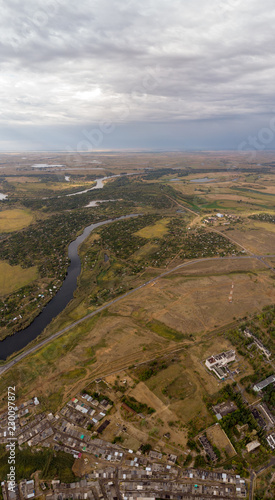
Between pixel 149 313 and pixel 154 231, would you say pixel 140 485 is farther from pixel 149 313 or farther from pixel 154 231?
pixel 154 231

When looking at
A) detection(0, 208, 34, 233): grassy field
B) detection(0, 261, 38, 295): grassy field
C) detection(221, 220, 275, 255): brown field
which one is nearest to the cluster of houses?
detection(0, 261, 38, 295): grassy field

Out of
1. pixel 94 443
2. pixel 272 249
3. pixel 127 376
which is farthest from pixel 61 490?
pixel 272 249

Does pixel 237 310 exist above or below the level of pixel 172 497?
above

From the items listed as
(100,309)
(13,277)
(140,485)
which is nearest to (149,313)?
(100,309)

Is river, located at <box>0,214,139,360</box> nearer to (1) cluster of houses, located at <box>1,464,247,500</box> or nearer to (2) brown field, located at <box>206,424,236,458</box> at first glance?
(1) cluster of houses, located at <box>1,464,247,500</box>

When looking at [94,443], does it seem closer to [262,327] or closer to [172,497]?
[172,497]

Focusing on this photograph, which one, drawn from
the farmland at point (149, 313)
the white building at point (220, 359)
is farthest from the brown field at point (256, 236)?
the white building at point (220, 359)
